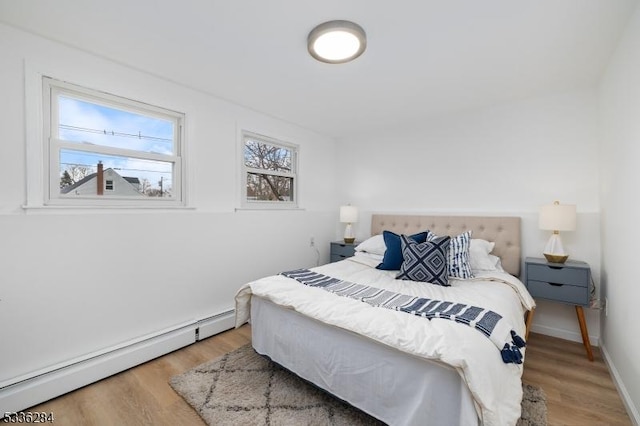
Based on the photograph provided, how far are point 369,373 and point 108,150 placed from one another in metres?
2.46

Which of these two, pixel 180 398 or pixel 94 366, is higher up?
pixel 94 366

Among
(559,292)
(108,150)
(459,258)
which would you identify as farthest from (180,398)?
(559,292)

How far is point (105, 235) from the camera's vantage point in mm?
2109

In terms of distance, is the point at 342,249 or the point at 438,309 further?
the point at 342,249

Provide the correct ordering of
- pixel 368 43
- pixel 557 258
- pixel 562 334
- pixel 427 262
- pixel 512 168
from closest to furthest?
pixel 368 43
pixel 427 262
pixel 557 258
pixel 562 334
pixel 512 168

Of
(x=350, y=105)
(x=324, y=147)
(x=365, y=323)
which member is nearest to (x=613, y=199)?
(x=365, y=323)

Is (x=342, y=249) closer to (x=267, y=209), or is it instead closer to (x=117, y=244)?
(x=267, y=209)

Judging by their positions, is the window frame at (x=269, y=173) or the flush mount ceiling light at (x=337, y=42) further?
the window frame at (x=269, y=173)

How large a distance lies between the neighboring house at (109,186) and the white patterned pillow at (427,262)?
2.38 metres

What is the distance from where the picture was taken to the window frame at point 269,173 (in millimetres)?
3127

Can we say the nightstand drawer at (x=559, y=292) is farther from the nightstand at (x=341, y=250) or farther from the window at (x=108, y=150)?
the window at (x=108, y=150)

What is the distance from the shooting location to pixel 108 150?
220cm

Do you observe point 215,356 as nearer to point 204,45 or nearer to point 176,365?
point 176,365

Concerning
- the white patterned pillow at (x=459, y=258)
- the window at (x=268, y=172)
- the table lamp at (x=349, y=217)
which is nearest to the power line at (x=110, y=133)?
the window at (x=268, y=172)
